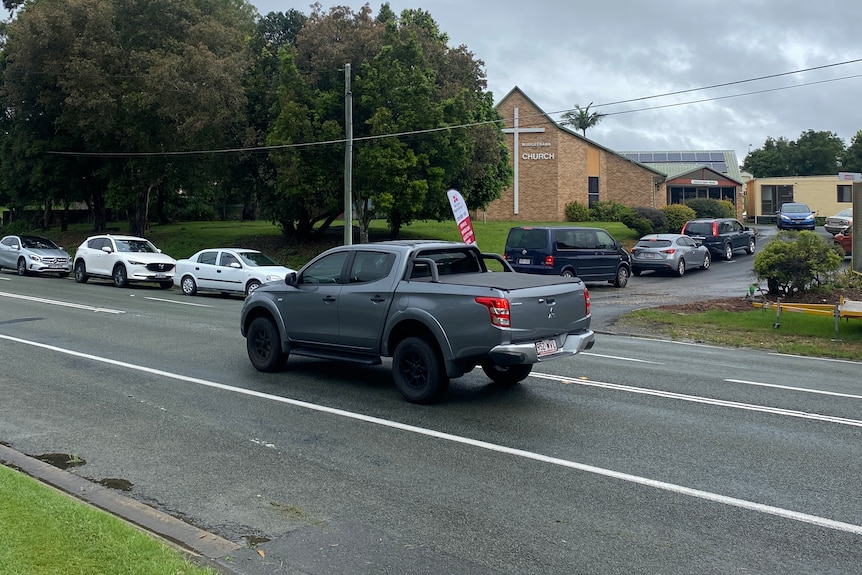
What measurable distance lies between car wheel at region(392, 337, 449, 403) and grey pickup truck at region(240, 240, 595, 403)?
0.01 meters

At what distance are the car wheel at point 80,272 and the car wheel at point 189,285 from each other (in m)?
5.51

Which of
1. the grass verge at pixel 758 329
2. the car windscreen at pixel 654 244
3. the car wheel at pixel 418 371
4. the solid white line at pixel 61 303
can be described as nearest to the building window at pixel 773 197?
the car windscreen at pixel 654 244

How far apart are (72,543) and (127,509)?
95 cm

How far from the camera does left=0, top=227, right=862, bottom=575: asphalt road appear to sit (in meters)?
5.23

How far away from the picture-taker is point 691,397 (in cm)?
978

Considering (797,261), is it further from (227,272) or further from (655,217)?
(655,217)

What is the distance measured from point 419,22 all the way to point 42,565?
37300 millimetres

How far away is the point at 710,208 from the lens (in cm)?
5216

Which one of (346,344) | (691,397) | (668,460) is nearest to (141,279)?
(346,344)

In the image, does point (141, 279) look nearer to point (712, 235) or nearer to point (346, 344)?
point (346, 344)

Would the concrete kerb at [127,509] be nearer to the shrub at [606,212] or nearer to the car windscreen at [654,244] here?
the car windscreen at [654,244]

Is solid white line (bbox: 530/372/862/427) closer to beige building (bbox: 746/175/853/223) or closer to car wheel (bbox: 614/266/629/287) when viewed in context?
car wheel (bbox: 614/266/629/287)

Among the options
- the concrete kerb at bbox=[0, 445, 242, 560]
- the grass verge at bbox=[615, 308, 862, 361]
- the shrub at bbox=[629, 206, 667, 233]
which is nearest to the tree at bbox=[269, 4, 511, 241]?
the shrub at bbox=[629, 206, 667, 233]

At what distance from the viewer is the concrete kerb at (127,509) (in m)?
5.20
